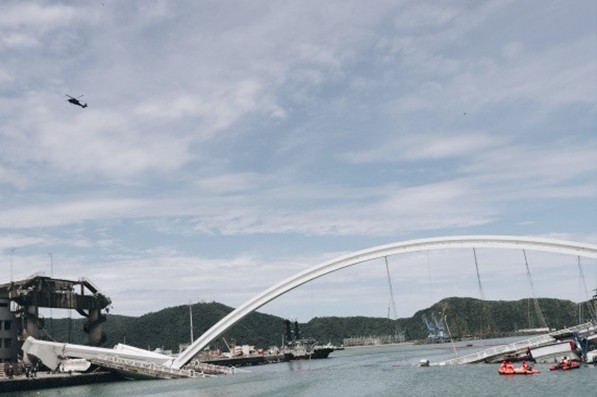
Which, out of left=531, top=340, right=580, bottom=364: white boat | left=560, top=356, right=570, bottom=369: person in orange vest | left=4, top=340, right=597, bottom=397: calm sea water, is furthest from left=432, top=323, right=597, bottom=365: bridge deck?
left=560, top=356, right=570, bottom=369: person in orange vest

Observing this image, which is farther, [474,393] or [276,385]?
[276,385]

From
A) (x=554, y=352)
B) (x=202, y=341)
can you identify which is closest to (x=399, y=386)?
(x=554, y=352)

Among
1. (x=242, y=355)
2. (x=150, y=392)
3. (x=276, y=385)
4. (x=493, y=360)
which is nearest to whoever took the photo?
(x=150, y=392)

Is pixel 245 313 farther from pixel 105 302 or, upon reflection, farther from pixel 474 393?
pixel 474 393

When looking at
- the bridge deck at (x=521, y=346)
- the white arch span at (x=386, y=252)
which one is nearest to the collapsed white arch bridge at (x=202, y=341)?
the white arch span at (x=386, y=252)

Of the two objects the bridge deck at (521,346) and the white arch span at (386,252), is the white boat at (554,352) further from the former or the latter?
the white arch span at (386,252)

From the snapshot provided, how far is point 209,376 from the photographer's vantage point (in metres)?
77.1

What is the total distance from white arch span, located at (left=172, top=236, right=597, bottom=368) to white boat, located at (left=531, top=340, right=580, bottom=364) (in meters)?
9.72

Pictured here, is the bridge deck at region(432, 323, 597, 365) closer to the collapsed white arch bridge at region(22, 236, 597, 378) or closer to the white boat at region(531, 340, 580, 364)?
the white boat at region(531, 340, 580, 364)

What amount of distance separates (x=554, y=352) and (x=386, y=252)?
21.6 meters

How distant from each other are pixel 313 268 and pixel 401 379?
20.7 m

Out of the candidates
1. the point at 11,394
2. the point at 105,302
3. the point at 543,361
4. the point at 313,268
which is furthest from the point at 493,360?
the point at 105,302

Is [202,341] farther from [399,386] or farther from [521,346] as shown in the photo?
[521,346]

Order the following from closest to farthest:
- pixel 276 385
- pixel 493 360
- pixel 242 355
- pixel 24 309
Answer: pixel 276 385
pixel 493 360
pixel 24 309
pixel 242 355
